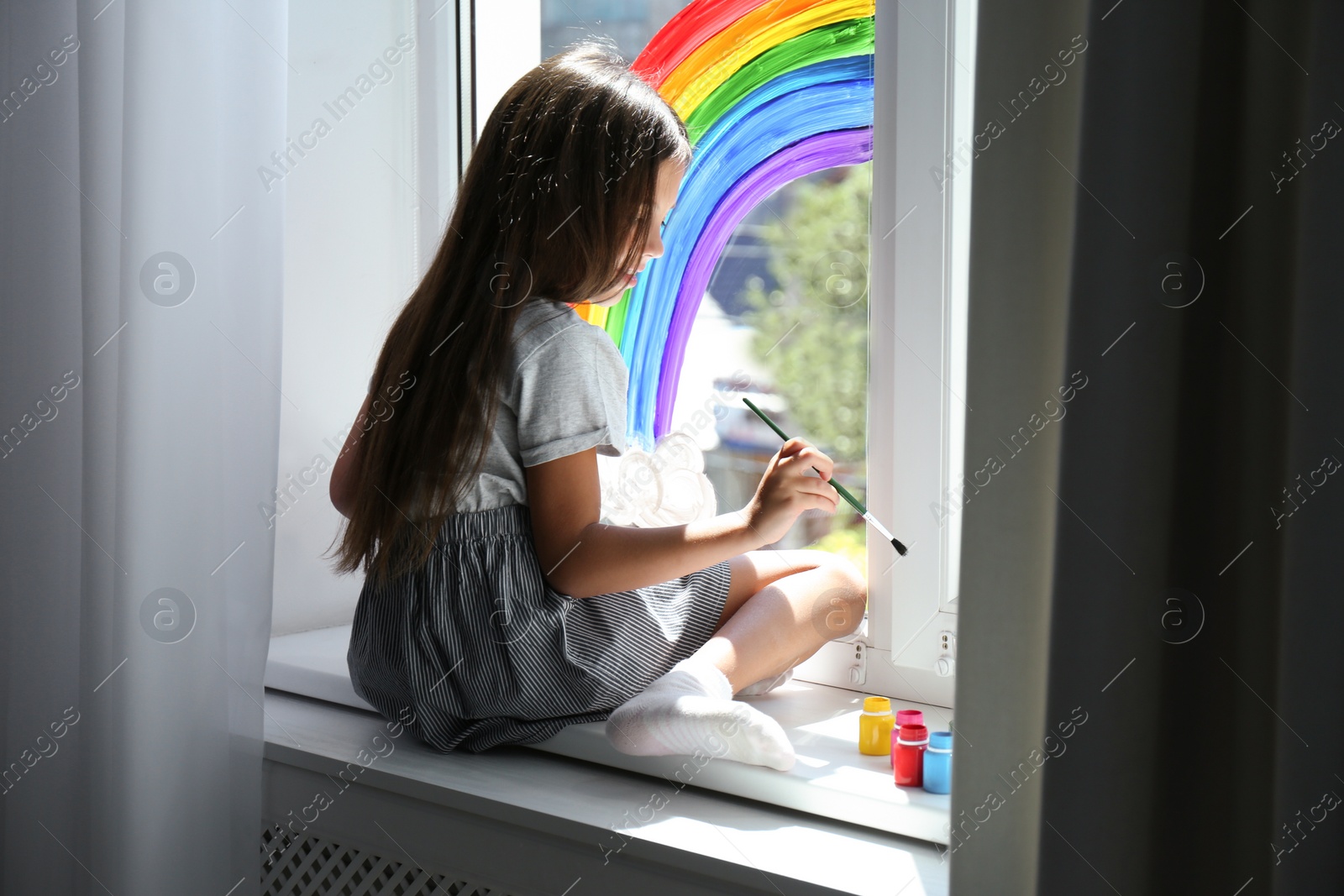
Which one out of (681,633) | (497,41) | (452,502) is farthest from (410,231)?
(681,633)

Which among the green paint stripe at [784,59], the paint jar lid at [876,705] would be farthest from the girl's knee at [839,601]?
the green paint stripe at [784,59]

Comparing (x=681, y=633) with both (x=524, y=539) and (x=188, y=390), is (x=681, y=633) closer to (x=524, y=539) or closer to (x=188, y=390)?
(x=524, y=539)

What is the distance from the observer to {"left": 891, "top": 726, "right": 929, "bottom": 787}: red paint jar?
0.98 m

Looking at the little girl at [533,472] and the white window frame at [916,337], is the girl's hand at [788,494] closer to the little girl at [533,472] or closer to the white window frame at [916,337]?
the little girl at [533,472]

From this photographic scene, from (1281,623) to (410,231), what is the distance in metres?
1.34

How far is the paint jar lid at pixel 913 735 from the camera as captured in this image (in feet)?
3.25

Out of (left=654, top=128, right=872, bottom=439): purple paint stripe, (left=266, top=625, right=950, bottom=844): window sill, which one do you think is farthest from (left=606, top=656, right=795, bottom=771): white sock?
(left=654, top=128, right=872, bottom=439): purple paint stripe

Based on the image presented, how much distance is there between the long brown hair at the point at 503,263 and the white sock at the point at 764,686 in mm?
413

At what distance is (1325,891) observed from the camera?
2.07 ft

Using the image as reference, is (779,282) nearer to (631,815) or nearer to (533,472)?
(533,472)

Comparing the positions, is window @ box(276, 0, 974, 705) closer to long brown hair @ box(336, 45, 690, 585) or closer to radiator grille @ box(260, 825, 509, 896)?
long brown hair @ box(336, 45, 690, 585)

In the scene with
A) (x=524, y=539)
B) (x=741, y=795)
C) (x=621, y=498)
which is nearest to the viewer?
(x=741, y=795)

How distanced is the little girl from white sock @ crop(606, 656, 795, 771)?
0.23ft

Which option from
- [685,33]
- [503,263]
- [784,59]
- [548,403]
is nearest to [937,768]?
[548,403]
